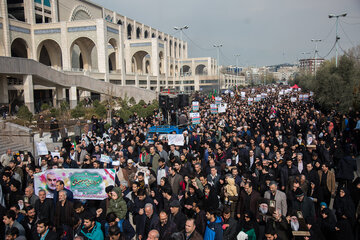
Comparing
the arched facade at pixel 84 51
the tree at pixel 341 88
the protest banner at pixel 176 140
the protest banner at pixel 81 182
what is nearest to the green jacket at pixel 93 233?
the protest banner at pixel 81 182

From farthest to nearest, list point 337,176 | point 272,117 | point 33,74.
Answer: point 33,74
point 272,117
point 337,176

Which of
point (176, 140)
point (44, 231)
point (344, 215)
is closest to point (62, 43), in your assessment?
point (176, 140)

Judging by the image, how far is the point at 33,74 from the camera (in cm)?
2472

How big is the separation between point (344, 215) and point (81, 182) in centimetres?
544

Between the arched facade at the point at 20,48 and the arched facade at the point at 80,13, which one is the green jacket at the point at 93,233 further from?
the arched facade at the point at 80,13

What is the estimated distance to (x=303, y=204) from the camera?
540 centimetres

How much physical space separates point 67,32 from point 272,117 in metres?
31.8

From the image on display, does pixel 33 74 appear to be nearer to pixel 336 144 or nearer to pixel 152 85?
pixel 336 144

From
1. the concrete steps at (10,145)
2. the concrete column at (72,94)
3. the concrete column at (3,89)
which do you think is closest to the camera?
the concrete steps at (10,145)

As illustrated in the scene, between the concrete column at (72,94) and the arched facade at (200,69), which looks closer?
the concrete column at (72,94)

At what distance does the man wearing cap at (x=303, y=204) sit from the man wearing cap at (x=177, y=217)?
227 centimetres

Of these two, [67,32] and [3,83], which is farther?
[67,32]

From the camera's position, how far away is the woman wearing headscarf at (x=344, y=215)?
444 cm

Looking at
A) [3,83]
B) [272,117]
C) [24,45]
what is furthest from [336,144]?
[24,45]
